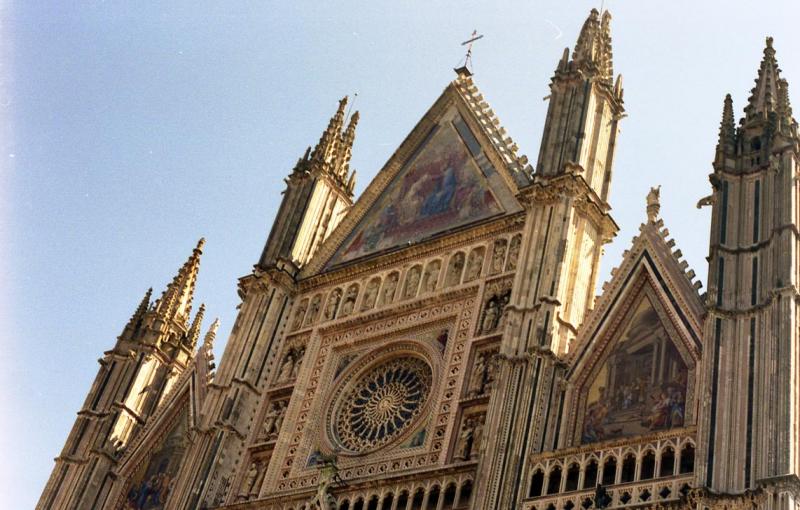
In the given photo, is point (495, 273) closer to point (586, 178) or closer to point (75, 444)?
point (586, 178)

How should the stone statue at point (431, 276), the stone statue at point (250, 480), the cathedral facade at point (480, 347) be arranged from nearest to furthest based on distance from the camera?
1. the cathedral facade at point (480, 347)
2. the stone statue at point (250, 480)
3. the stone statue at point (431, 276)

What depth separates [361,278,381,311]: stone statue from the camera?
80.0ft

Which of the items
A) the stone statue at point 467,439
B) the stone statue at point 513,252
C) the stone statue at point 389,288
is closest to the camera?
the stone statue at point 467,439

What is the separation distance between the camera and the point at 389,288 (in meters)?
24.4

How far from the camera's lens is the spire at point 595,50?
79.7 ft

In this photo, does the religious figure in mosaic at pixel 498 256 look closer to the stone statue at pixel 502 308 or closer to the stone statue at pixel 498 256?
the stone statue at pixel 498 256

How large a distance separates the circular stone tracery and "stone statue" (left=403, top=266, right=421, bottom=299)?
1.37 metres

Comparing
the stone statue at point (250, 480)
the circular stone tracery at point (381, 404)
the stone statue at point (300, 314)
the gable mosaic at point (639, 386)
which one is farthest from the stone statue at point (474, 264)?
the stone statue at point (250, 480)

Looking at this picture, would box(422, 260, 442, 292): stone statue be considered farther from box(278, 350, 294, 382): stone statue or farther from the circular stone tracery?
box(278, 350, 294, 382): stone statue

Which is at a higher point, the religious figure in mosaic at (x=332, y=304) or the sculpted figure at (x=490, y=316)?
the religious figure in mosaic at (x=332, y=304)

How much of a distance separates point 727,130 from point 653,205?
6.01 ft

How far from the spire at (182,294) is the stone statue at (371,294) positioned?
6149mm

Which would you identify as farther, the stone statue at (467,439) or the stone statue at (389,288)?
the stone statue at (389,288)

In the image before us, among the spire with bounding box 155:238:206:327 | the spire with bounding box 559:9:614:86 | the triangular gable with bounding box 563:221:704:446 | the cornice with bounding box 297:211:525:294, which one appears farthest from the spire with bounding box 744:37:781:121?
the spire with bounding box 155:238:206:327
